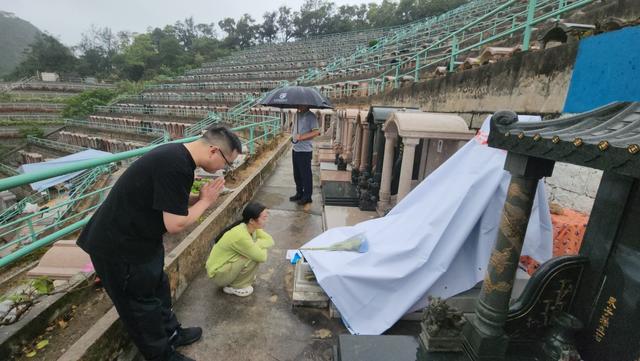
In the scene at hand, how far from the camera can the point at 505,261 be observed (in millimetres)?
1981

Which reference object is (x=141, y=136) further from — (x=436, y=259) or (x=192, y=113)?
(x=436, y=259)

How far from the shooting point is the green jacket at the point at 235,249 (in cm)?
311

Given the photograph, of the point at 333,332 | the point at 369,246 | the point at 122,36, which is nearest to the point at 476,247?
the point at 369,246

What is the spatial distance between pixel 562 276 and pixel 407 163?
263cm

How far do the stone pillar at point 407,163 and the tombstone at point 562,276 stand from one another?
7.55 ft

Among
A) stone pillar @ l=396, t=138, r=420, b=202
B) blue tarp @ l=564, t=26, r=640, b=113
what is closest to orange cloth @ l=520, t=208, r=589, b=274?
blue tarp @ l=564, t=26, r=640, b=113

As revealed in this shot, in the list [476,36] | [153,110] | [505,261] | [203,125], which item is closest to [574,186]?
[505,261]

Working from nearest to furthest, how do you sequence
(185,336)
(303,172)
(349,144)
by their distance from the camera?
(185,336)
(303,172)
(349,144)

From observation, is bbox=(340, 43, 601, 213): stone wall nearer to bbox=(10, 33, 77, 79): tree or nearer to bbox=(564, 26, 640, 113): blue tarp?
bbox=(564, 26, 640, 113): blue tarp

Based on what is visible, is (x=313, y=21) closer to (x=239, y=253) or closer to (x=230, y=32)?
(x=230, y=32)

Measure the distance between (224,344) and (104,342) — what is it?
0.91m

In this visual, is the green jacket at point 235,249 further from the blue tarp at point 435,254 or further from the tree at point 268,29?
the tree at point 268,29

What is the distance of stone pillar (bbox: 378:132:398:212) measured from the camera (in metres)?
5.35

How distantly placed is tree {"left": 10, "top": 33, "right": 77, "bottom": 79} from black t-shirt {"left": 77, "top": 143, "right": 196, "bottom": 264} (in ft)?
270
